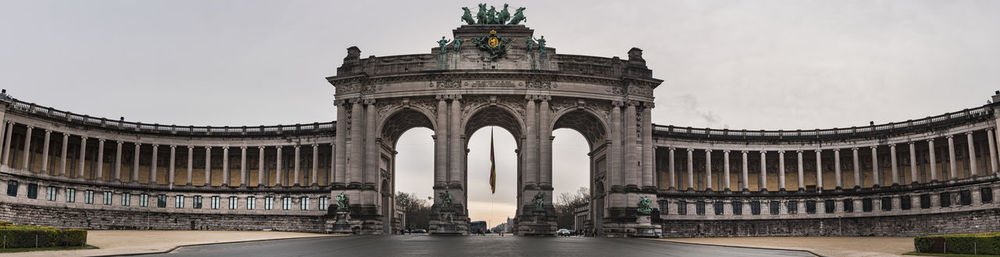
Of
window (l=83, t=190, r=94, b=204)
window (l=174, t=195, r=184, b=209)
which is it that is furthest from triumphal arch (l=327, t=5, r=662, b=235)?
window (l=83, t=190, r=94, b=204)

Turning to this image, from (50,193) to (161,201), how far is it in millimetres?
12439

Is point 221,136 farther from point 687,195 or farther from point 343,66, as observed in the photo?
point 687,195

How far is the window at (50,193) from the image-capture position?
256 feet

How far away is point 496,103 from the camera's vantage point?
8100cm

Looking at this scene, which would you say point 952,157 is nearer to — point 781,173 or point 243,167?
point 781,173

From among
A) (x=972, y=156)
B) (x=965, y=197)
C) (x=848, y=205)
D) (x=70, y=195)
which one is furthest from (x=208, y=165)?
(x=972, y=156)

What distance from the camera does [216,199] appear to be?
89750 mm

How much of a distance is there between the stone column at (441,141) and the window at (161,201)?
1240 inches

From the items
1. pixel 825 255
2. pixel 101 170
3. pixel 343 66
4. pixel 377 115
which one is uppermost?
pixel 343 66

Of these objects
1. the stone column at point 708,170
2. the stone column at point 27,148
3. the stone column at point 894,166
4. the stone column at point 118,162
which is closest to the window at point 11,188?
the stone column at point 27,148

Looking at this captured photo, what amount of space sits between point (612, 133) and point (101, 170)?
52851 mm

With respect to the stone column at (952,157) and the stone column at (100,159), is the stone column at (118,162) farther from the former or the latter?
the stone column at (952,157)

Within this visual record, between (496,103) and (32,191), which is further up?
(496,103)

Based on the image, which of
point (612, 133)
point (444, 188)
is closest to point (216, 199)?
point (444, 188)
